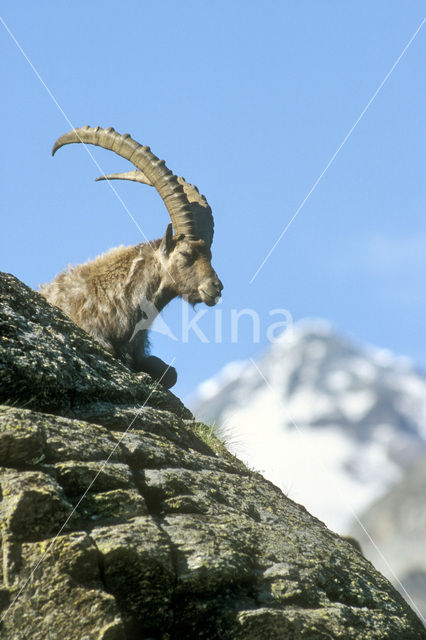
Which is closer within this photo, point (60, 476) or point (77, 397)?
point (60, 476)

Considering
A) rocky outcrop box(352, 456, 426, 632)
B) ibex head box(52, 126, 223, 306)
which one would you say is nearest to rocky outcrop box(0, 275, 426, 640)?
ibex head box(52, 126, 223, 306)

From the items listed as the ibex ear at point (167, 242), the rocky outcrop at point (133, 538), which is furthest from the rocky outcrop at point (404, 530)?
the rocky outcrop at point (133, 538)

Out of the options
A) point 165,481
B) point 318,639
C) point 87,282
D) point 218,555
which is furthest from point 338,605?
point 87,282

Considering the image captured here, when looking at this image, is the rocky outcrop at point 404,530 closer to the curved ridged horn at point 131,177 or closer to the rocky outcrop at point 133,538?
the curved ridged horn at point 131,177

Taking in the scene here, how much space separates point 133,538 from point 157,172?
25.3 feet

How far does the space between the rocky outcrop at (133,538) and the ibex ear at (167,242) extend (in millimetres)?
5005

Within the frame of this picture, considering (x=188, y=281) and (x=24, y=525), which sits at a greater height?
(x=188, y=281)

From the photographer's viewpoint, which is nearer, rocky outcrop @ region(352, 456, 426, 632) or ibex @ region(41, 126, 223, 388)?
ibex @ region(41, 126, 223, 388)

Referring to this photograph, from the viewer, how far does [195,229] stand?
11.6m

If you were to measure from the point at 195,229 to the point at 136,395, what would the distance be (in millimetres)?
5273

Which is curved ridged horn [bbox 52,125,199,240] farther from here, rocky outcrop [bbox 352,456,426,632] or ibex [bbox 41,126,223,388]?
rocky outcrop [bbox 352,456,426,632]

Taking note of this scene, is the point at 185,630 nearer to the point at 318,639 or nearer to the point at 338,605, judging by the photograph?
the point at 318,639

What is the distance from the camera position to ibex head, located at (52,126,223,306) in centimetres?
1132

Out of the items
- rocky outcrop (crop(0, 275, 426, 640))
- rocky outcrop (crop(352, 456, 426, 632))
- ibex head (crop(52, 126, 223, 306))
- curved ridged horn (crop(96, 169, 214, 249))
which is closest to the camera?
rocky outcrop (crop(0, 275, 426, 640))
